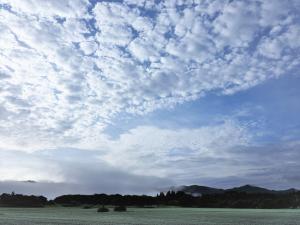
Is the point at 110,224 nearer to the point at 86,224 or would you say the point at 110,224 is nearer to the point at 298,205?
the point at 86,224

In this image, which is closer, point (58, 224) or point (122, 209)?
point (58, 224)

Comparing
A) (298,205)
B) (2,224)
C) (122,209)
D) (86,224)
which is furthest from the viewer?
(298,205)

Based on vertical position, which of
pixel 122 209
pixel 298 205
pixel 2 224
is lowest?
pixel 2 224

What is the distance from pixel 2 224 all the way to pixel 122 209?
262 ft

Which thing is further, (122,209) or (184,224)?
(122,209)

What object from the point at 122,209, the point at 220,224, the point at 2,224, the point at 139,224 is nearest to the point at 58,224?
the point at 2,224

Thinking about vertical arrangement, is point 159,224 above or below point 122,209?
below

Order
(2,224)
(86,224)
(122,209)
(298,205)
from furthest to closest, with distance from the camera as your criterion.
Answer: (298,205) < (122,209) < (86,224) < (2,224)

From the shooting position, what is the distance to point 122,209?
397ft

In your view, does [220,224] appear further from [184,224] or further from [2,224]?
[2,224]

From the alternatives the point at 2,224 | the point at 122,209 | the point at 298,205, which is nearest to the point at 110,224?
the point at 2,224

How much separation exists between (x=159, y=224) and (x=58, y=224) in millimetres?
11288

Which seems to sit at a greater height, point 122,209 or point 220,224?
point 122,209

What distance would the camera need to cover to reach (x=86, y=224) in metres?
46.2
